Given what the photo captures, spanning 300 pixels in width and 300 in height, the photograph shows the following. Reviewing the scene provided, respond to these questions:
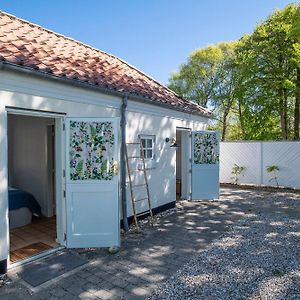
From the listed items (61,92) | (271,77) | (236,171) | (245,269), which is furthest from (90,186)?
(271,77)

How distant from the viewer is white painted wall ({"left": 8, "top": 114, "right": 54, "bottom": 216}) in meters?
7.51

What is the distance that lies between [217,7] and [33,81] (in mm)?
8462

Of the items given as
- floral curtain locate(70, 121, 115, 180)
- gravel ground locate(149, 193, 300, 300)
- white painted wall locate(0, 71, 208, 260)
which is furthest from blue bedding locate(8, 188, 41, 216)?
gravel ground locate(149, 193, 300, 300)

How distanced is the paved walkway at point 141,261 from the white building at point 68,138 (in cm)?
54

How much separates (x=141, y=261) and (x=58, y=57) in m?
4.44

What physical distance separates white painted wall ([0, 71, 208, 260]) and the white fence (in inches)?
135

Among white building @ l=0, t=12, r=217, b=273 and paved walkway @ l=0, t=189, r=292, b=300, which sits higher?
white building @ l=0, t=12, r=217, b=273

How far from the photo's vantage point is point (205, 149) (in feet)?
31.0

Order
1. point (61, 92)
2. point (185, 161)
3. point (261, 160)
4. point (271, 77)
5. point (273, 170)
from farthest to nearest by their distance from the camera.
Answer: point (271, 77) → point (261, 160) → point (273, 170) → point (185, 161) → point (61, 92)

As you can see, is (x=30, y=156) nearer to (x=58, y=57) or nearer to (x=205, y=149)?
(x=58, y=57)

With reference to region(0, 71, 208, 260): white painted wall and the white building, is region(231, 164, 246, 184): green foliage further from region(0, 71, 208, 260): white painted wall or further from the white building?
the white building

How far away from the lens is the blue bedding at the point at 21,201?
6.45m

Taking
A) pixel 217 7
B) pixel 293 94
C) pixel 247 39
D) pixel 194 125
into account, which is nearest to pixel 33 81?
pixel 194 125

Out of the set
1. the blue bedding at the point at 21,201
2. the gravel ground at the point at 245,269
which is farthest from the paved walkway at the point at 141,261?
the blue bedding at the point at 21,201
